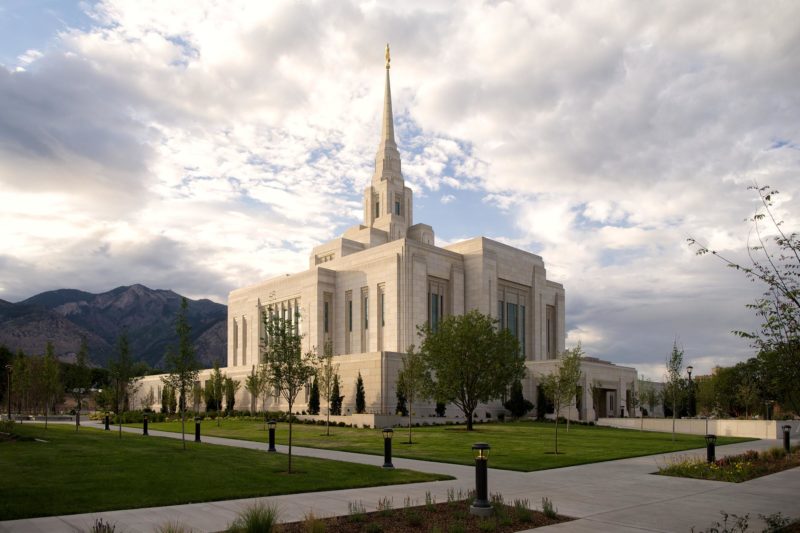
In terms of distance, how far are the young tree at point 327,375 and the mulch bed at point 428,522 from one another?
2590 centimetres

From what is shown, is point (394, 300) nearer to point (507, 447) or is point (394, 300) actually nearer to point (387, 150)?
point (387, 150)

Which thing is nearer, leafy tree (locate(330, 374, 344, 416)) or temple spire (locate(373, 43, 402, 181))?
leafy tree (locate(330, 374, 344, 416))

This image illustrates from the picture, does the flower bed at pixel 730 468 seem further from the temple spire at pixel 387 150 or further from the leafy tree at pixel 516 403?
the temple spire at pixel 387 150

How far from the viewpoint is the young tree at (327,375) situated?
4306 cm

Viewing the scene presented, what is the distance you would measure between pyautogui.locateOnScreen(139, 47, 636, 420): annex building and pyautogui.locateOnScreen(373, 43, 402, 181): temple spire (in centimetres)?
15

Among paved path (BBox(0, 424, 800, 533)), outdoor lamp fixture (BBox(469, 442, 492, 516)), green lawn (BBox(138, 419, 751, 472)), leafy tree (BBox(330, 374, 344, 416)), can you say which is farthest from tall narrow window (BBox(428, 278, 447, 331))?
outdoor lamp fixture (BBox(469, 442, 492, 516))

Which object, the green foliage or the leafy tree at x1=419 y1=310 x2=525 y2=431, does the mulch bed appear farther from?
the leafy tree at x1=419 y1=310 x2=525 y2=431

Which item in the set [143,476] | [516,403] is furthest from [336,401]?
[143,476]

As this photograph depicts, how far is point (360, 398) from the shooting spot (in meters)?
52.8

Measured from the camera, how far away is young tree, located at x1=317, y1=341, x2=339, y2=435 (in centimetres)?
4306

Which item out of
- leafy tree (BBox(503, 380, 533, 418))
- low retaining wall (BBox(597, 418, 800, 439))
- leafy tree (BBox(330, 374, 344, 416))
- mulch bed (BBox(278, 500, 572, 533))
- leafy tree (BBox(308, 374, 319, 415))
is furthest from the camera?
leafy tree (BBox(503, 380, 533, 418))

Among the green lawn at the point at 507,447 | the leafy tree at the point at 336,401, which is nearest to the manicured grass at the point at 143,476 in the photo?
the green lawn at the point at 507,447

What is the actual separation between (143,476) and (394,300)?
47016 millimetres

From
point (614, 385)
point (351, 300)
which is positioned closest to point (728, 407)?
point (614, 385)
